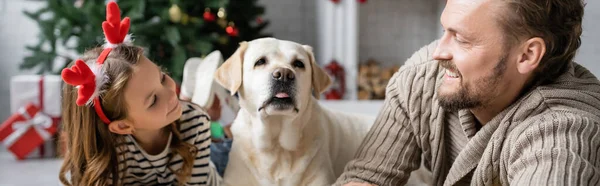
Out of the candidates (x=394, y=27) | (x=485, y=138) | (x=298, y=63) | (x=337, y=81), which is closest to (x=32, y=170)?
(x=337, y=81)

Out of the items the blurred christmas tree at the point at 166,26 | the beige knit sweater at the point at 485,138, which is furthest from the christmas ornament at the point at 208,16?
the beige knit sweater at the point at 485,138

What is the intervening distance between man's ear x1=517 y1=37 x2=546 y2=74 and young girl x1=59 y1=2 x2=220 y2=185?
2.88 ft

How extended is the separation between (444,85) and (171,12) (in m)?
2.27

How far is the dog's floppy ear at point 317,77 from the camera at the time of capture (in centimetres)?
167

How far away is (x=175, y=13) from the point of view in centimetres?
333

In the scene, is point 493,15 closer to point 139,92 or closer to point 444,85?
point 444,85

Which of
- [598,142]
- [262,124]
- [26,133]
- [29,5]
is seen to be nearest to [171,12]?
[26,133]

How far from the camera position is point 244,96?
164cm

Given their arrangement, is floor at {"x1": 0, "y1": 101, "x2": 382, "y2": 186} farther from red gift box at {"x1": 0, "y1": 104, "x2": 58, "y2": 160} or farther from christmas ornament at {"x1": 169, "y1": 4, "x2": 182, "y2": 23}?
christmas ornament at {"x1": 169, "y1": 4, "x2": 182, "y2": 23}

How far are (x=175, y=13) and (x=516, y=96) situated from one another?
2379 millimetres

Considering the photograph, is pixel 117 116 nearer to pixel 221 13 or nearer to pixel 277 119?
pixel 277 119

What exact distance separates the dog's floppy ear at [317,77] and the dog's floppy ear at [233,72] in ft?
0.59

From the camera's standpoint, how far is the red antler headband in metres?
1.40

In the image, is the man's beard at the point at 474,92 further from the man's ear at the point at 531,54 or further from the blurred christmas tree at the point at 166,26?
the blurred christmas tree at the point at 166,26
